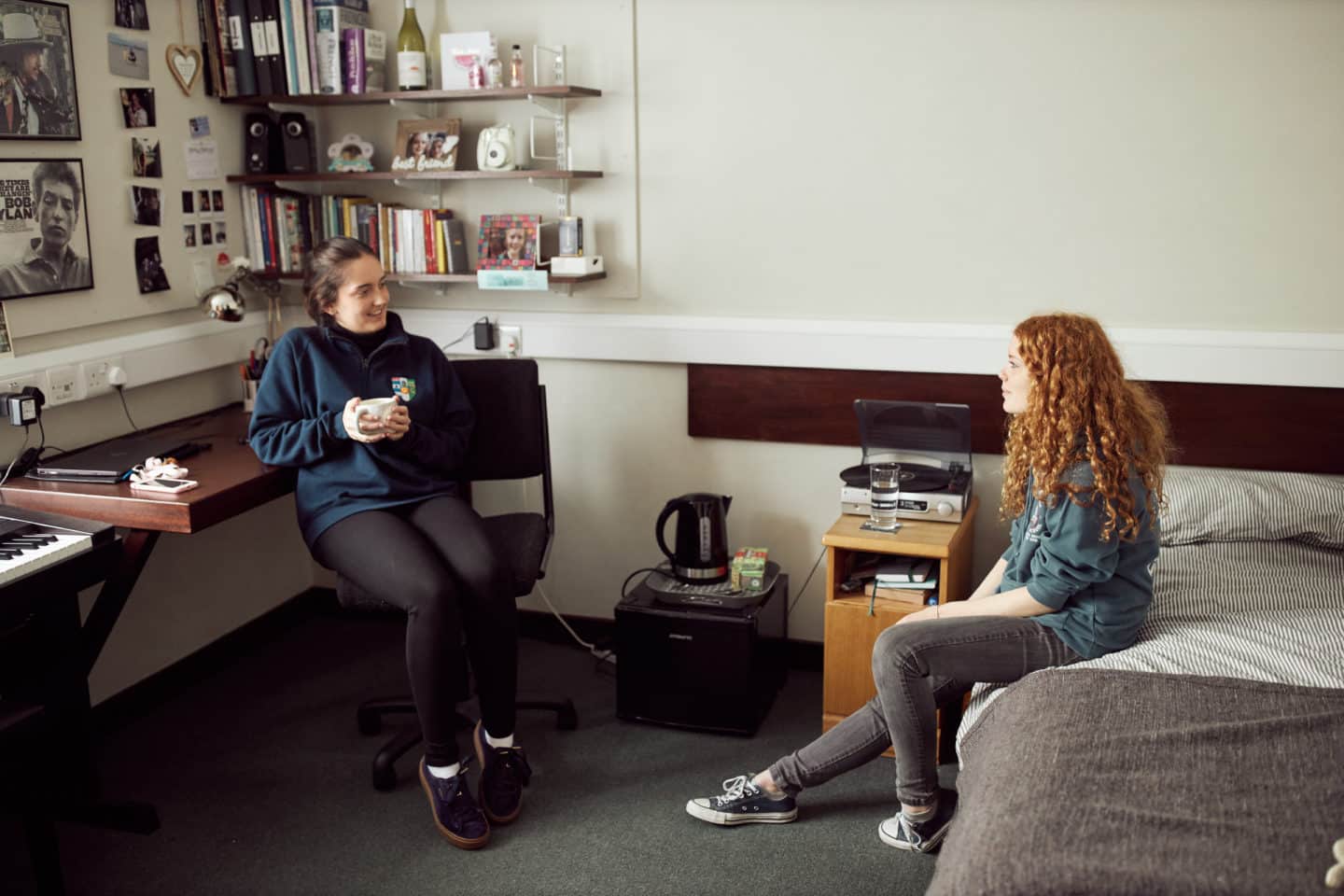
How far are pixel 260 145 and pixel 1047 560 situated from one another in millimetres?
2546

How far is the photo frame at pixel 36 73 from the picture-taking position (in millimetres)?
2662

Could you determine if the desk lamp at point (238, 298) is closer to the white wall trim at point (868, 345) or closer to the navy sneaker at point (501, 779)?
the white wall trim at point (868, 345)

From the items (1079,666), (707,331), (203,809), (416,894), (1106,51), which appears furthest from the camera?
(707,331)

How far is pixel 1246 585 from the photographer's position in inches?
102

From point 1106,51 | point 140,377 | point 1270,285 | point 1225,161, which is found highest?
point 1106,51

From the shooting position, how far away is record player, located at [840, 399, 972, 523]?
294 cm

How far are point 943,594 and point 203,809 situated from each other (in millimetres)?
1814

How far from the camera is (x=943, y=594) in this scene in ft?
9.26

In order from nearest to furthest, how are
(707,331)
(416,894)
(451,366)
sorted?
(416,894), (451,366), (707,331)

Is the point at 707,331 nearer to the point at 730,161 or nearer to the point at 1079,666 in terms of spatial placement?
the point at 730,161

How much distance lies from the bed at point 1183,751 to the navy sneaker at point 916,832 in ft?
1.01

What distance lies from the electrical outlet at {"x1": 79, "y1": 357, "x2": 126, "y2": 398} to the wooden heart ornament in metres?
0.82

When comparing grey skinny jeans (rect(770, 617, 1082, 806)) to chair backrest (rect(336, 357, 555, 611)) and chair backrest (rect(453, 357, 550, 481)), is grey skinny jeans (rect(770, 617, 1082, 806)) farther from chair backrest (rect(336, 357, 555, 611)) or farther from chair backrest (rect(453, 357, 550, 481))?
chair backrest (rect(453, 357, 550, 481))

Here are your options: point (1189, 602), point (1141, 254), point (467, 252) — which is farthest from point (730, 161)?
point (1189, 602)
